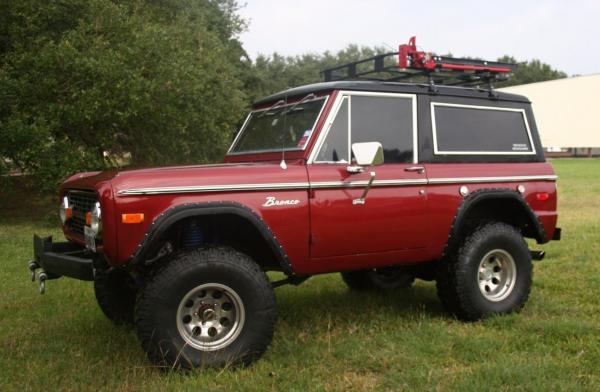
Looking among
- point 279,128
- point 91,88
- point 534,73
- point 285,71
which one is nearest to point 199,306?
point 279,128

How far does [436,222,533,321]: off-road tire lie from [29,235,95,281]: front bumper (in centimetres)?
281

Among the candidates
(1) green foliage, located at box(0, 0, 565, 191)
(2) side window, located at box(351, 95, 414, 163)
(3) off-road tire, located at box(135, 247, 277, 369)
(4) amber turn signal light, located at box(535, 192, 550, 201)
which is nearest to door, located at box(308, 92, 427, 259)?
(2) side window, located at box(351, 95, 414, 163)

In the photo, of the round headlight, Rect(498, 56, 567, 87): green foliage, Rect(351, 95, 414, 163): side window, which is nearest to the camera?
the round headlight

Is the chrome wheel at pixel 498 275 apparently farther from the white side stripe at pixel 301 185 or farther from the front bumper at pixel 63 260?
the front bumper at pixel 63 260

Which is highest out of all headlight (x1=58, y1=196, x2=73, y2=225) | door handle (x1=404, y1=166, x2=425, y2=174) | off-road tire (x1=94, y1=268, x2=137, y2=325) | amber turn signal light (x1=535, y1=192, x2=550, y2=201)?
door handle (x1=404, y1=166, x2=425, y2=174)

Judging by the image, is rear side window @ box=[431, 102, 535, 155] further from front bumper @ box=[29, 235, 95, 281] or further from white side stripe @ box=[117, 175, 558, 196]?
front bumper @ box=[29, 235, 95, 281]

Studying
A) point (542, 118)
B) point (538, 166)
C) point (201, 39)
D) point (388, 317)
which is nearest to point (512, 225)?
point (538, 166)

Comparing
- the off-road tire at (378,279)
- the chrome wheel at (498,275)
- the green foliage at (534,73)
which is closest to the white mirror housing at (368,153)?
the chrome wheel at (498,275)

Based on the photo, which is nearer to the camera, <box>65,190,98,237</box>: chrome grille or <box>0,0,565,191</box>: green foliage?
<box>65,190,98,237</box>: chrome grille

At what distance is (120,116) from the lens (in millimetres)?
12516

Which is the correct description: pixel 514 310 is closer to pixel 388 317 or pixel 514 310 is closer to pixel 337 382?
pixel 388 317

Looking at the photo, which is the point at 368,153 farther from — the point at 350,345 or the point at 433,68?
the point at 433,68

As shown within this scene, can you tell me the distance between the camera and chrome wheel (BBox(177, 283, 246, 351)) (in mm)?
3971

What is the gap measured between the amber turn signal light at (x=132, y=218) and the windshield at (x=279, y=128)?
1.33 m
